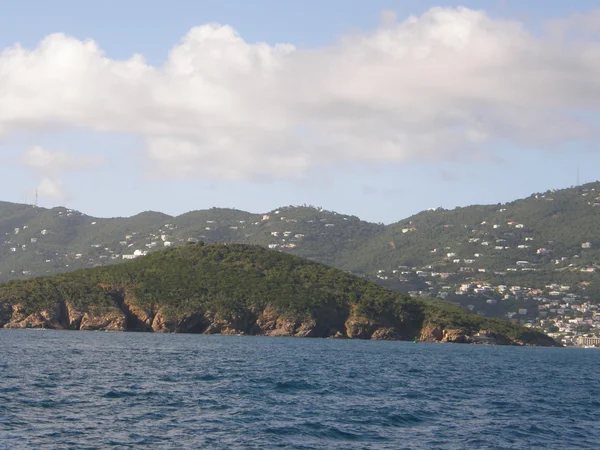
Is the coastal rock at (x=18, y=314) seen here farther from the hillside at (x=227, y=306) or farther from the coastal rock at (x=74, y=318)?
the coastal rock at (x=74, y=318)

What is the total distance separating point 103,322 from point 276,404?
111425 millimetres

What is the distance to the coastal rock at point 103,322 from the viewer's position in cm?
15525

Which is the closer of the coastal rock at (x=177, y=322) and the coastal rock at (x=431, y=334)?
the coastal rock at (x=177, y=322)

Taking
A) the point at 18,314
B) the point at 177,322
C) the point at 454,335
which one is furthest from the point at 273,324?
the point at 18,314

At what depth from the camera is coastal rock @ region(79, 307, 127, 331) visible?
509ft

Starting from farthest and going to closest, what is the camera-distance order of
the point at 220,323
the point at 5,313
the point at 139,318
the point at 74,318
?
1. the point at 220,323
2. the point at 139,318
3. the point at 74,318
4. the point at 5,313

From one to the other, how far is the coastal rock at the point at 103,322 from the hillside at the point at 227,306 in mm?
182

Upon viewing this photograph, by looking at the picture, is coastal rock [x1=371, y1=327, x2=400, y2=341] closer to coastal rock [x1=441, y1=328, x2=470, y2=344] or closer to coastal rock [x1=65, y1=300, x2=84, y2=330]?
coastal rock [x1=441, y1=328, x2=470, y2=344]

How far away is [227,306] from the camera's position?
164000 mm

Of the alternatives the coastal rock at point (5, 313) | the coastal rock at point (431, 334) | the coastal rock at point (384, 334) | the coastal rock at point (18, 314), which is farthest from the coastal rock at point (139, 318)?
the coastal rock at point (431, 334)

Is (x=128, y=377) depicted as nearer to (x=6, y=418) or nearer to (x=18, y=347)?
(x=6, y=418)

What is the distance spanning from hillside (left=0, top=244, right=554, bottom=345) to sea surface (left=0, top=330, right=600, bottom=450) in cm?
7254

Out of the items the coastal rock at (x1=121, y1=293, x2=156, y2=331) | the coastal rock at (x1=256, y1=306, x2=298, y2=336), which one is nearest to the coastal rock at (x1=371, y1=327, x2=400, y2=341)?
the coastal rock at (x1=256, y1=306, x2=298, y2=336)

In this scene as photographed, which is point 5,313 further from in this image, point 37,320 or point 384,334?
point 384,334
